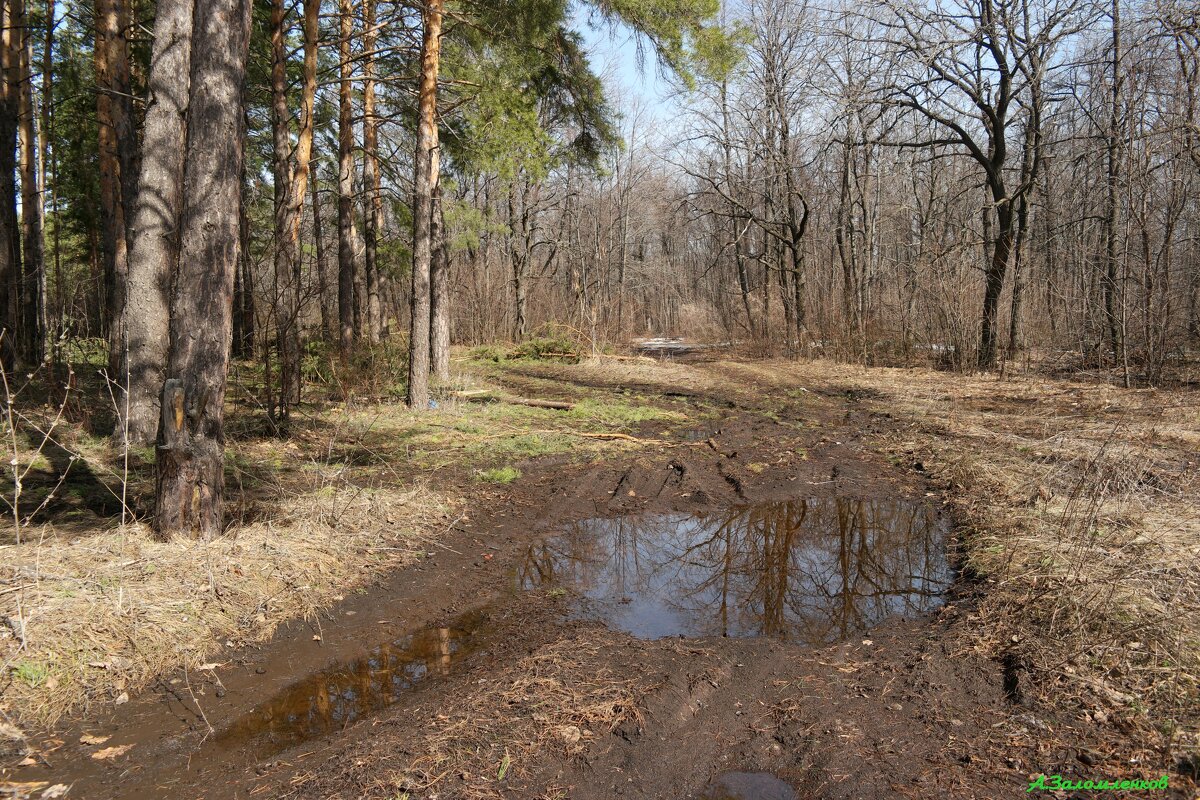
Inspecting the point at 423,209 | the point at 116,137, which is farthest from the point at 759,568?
the point at 116,137

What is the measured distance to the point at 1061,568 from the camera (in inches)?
169

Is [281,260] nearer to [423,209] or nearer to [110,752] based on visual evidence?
[423,209]

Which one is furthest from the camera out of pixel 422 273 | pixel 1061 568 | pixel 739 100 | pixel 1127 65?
pixel 739 100

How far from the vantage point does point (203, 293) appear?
15.3ft

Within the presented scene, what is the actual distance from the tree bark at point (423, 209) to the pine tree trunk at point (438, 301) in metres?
0.52

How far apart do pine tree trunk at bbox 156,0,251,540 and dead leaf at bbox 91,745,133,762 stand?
5.77 feet

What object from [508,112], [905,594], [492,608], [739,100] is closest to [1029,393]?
[905,594]

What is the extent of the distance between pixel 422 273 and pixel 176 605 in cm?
704

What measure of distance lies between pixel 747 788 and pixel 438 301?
31.7 feet

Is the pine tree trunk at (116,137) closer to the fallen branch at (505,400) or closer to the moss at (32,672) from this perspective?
the fallen branch at (505,400)

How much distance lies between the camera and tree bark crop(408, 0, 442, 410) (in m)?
9.94

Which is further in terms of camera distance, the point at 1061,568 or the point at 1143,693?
the point at 1061,568

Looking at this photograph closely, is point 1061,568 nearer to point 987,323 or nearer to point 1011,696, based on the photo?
point 1011,696

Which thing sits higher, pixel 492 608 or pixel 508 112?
pixel 508 112
